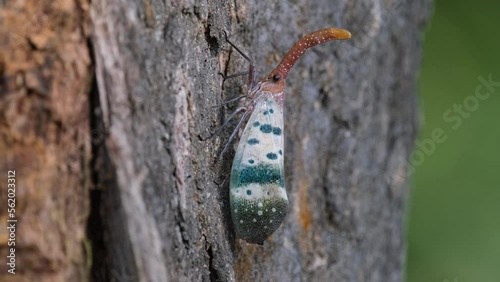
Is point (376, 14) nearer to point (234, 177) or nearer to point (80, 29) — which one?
point (234, 177)

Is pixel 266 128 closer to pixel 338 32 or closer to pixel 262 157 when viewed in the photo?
pixel 262 157

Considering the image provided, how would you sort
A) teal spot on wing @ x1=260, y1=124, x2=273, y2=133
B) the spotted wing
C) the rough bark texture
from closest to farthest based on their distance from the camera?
the rough bark texture → the spotted wing → teal spot on wing @ x1=260, y1=124, x2=273, y2=133

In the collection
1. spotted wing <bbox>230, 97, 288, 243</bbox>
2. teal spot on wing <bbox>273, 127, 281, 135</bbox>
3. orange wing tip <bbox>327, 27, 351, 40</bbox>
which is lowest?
spotted wing <bbox>230, 97, 288, 243</bbox>

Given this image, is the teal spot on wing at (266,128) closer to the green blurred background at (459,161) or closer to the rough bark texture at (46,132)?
the rough bark texture at (46,132)

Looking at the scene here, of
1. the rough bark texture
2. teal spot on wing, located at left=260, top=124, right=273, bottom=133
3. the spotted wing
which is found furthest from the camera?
teal spot on wing, located at left=260, top=124, right=273, bottom=133

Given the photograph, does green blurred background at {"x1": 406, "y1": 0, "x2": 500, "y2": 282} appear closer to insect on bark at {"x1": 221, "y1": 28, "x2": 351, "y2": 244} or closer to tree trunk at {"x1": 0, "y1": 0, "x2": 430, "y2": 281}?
tree trunk at {"x1": 0, "y1": 0, "x2": 430, "y2": 281}

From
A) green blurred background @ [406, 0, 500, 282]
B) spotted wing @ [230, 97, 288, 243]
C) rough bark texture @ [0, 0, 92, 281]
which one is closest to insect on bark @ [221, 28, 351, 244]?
spotted wing @ [230, 97, 288, 243]

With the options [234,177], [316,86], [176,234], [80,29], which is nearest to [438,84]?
[316,86]
